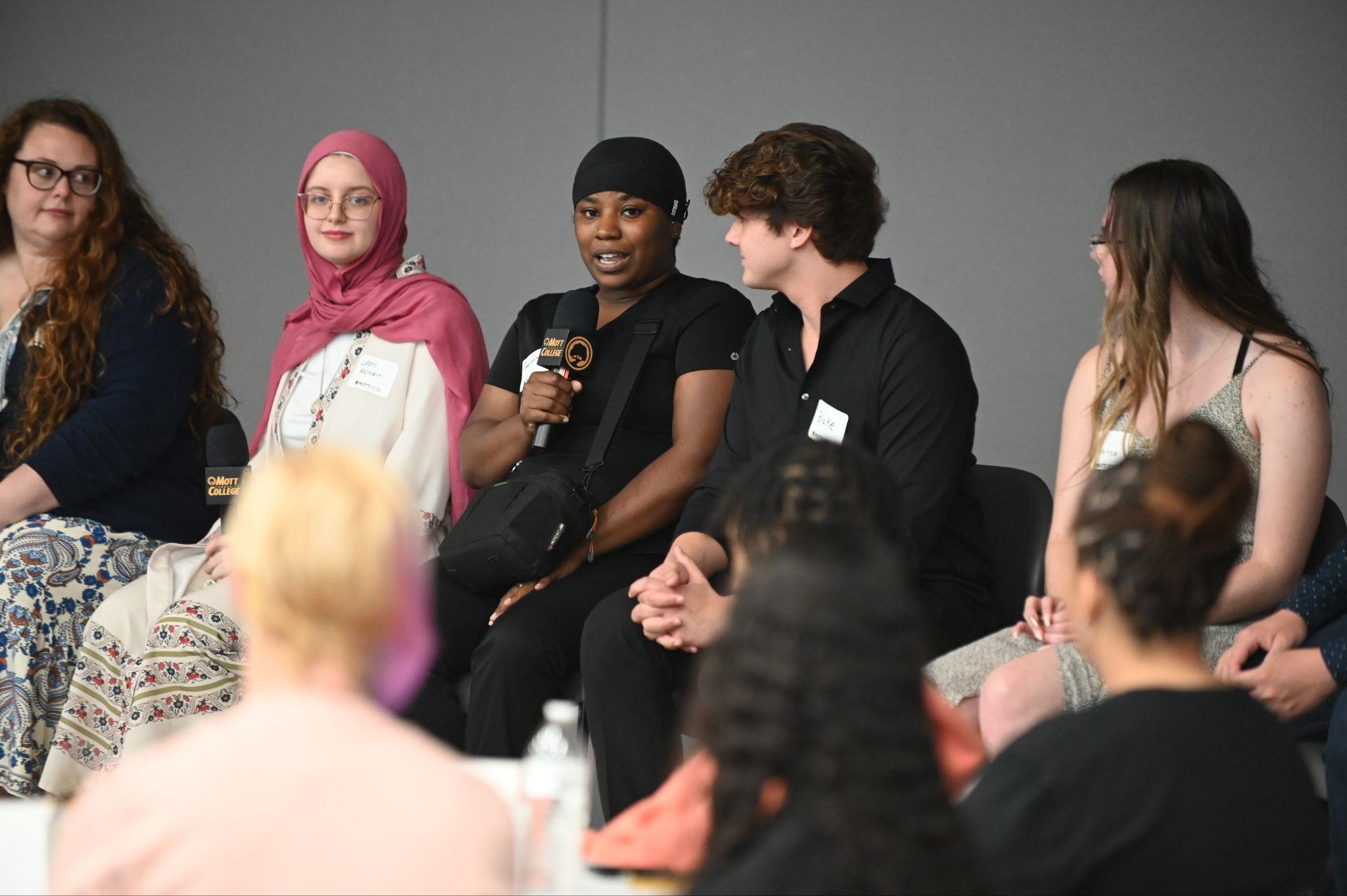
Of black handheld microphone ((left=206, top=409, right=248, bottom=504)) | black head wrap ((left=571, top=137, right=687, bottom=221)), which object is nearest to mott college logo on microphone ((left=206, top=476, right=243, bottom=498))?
black handheld microphone ((left=206, top=409, right=248, bottom=504))

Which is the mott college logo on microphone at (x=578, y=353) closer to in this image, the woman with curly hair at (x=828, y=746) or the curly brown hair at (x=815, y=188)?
the curly brown hair at (x=815, y=188)

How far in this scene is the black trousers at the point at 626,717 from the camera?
2.63 metres

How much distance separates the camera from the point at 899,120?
15.0ft

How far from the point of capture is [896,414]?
2703 mm

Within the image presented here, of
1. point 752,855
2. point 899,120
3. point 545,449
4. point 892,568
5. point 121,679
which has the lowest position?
point 121,679

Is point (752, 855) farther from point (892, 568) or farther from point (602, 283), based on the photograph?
point (602, 283)

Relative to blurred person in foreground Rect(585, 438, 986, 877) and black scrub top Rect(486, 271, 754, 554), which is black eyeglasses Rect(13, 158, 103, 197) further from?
blurred person in foreground Rect(585, 438, 986, 877)

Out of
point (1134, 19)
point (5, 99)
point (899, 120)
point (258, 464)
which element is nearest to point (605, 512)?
point (258, 464)

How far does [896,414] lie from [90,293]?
2.02 m

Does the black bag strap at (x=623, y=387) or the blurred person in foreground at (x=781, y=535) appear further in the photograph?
the black bag strap at (x=623, y=387)

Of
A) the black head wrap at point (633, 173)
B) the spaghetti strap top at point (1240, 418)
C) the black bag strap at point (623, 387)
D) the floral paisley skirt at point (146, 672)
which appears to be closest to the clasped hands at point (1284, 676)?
the spaghetti strap top at point (1240, 418)

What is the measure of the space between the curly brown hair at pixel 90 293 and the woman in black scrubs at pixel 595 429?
0.78m

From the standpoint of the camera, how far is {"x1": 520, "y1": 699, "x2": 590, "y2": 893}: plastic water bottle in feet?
4.82

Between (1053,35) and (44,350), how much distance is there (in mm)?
3182
